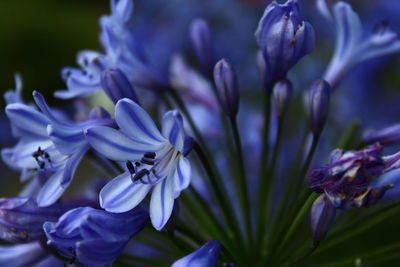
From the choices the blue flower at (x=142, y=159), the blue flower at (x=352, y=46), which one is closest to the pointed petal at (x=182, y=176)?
the blue flower at (x=142, y=159)

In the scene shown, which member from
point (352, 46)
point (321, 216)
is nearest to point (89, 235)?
point (321, 216)

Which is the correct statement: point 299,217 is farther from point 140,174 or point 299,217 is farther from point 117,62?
point 117,62

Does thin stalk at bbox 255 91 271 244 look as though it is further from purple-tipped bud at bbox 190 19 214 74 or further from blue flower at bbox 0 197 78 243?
blue flower at bbox 0 197 78 243

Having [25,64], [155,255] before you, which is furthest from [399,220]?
[25,64]

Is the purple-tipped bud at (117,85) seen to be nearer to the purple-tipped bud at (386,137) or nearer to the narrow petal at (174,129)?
the narrow petal at (174,129)

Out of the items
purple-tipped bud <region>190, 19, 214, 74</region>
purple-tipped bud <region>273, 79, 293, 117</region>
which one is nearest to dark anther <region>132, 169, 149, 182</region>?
purple-tipped bud <region>273, 79, 293, 117</region>

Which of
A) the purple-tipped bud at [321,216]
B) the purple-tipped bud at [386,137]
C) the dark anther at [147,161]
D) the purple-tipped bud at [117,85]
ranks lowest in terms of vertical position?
the purple-tipped bud at [386,137]

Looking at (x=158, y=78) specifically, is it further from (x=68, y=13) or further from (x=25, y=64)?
(x=68, y=13)
